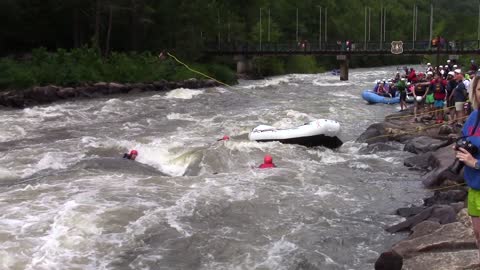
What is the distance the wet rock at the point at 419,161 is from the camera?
42.0ft

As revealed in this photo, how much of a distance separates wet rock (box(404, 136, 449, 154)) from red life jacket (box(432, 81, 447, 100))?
1539mm

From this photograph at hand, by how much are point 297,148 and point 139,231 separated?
7.13 m

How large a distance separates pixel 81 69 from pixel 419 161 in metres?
23.1

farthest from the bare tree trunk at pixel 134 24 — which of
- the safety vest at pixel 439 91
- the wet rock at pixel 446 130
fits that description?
the wet rock at pixel 446 130

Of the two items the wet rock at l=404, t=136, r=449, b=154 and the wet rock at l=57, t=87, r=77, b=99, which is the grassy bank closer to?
the wet rock at l=57, t=87, r=77, b=99

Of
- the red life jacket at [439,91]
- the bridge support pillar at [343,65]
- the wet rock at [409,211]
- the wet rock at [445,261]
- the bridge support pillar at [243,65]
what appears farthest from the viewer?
the bridge support pillar at [243,65]

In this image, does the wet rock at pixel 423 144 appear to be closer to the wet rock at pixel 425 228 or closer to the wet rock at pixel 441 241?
the wet rock at pixel 425 228

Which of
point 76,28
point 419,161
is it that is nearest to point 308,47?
point 76,28

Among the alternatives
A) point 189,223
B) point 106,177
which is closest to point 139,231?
point 189,223

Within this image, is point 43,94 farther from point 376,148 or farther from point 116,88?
point 376,148

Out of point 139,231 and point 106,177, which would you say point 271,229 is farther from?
point 106,177

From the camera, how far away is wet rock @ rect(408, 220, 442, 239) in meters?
7.55

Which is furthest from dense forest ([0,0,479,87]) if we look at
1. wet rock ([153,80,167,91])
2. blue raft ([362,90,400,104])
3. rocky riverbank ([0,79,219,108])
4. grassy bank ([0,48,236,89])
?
blue raft ([362,90,400,104])

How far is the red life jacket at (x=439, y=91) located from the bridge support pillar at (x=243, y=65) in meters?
38.9
